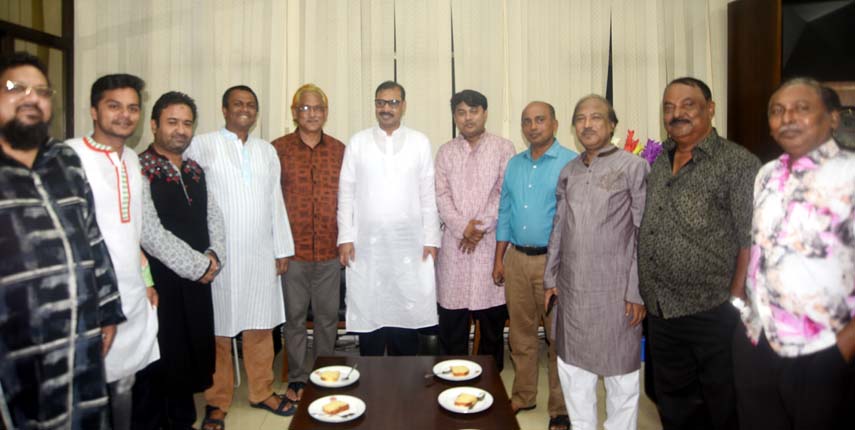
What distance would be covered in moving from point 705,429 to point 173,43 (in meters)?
4.37

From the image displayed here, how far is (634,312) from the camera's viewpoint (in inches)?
91.0

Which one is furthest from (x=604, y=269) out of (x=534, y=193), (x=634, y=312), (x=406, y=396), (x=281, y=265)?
(x=281, y=265)

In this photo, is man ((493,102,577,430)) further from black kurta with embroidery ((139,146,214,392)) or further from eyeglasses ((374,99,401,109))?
black kurta with embroidery ((139,146,214,392))

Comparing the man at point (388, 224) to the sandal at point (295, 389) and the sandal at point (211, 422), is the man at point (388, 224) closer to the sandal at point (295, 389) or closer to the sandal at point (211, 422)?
the sandal at point (295, 389)

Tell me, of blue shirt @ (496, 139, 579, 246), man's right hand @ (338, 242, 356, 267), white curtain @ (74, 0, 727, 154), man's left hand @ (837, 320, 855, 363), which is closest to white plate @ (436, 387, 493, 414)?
man's left hand @ (837, 320, 855, 363)

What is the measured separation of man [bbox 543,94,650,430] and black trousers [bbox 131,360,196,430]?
1805 mm

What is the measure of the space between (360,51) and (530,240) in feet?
7.74

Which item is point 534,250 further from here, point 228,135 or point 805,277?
point 228,135

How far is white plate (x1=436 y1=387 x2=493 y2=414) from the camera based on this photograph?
5.63ft

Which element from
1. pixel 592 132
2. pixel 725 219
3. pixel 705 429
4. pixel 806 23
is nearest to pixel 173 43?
pixel 592 132

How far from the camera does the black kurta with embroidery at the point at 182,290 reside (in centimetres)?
247

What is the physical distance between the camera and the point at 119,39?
433 centimetres

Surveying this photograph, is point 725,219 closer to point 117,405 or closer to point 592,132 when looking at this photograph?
point 592,132

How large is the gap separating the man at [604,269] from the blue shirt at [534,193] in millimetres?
333
